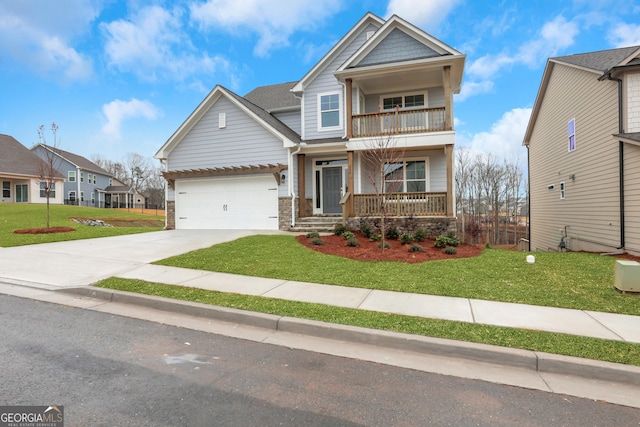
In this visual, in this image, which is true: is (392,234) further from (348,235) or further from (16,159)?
(16,159)

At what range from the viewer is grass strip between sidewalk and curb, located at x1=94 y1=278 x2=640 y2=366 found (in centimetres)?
349

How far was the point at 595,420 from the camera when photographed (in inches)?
98.8

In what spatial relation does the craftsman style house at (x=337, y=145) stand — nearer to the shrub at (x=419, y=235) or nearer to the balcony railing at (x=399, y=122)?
the balcony railing at (x=399, y=122)

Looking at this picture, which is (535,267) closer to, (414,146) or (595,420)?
(595,420)

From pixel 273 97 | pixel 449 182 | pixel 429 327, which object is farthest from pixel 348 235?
pixel 273 97

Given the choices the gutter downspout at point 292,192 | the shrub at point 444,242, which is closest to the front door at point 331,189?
the gutter downspout at point 292,192

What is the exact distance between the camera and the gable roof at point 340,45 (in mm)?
14242

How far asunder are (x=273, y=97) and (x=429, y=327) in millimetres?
16499

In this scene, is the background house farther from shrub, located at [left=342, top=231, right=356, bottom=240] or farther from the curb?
the curb

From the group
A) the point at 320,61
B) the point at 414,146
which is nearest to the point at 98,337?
the point at 414,146

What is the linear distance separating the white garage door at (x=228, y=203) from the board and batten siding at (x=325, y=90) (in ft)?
10.5

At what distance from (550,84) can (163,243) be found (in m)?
18.2

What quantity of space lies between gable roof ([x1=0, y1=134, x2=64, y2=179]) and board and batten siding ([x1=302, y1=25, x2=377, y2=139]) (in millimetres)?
27581

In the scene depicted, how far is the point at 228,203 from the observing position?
46.5 feet
